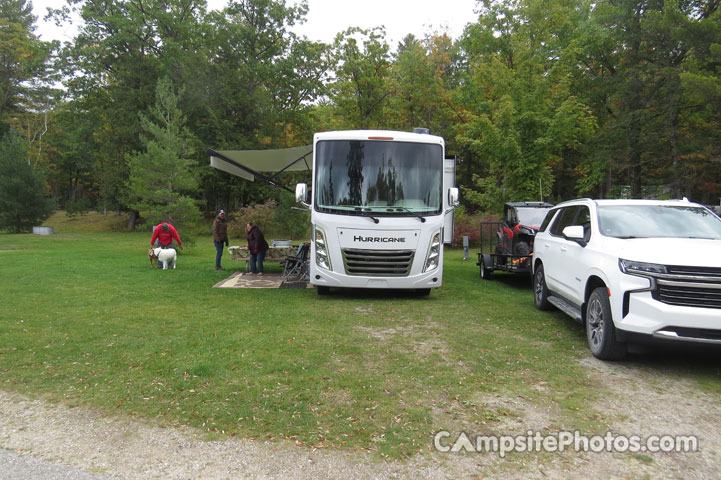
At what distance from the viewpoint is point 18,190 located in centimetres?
3019

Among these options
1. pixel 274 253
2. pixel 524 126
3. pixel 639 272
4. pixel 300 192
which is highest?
pixel 524 126

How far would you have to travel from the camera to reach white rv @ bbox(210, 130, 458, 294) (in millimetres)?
8469

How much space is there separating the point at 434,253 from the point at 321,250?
7.05ft

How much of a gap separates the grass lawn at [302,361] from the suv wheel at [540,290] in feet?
0.56

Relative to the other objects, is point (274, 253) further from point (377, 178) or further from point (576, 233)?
point (576, 233)

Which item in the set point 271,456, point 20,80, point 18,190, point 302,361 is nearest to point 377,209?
point 302,361

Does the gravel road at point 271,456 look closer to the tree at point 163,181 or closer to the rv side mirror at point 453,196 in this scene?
the rv side mirror at point 453,196

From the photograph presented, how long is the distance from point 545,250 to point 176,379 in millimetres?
6155

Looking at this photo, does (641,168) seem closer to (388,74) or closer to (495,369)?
(388,74)

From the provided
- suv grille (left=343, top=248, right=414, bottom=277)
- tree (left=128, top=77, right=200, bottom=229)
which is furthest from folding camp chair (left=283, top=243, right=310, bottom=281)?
tree (left=128, top=77, right=200, bottom=229)

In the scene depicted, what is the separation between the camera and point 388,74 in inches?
986

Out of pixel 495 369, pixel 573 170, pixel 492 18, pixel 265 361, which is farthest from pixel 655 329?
pixel 573 170

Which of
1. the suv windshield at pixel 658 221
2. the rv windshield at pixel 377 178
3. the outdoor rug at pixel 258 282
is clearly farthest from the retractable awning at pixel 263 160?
the suv windshield at pixel 658 221

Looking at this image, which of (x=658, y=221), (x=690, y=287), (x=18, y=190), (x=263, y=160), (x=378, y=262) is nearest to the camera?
(x=690, y=287)
